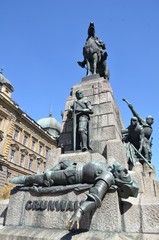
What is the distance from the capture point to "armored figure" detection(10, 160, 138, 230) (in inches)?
128

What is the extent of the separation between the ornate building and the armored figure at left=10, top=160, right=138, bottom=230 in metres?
32.0

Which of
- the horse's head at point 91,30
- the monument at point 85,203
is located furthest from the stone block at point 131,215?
the horse's head at point 91,30

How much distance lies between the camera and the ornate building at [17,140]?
35875 mm

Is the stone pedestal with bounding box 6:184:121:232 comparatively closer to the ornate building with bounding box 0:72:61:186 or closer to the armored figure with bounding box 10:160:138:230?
the armored figure with bounding box 10:160:138:230

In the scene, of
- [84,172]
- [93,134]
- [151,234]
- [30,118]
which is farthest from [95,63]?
[30,118]

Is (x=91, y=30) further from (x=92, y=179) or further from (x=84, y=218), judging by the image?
(x=84, y=218)

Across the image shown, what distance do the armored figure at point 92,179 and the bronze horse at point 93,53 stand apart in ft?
20.4

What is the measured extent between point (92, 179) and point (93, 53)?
721cm

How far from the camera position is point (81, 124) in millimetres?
6348

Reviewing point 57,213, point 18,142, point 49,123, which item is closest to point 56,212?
point 57,213

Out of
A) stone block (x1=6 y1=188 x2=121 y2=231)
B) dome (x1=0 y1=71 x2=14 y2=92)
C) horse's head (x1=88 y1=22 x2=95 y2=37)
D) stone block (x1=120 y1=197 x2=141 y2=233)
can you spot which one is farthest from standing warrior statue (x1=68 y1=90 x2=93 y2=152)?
dome (x1=0 y1=71 x2=14 y2=92)

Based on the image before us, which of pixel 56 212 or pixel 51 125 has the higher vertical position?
pixel 51 125

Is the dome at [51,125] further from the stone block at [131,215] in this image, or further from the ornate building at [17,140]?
the stone block at [131,215]

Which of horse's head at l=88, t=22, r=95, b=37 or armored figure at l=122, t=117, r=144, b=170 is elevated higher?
horse's head at l=88, t=22, r=95, b=37
